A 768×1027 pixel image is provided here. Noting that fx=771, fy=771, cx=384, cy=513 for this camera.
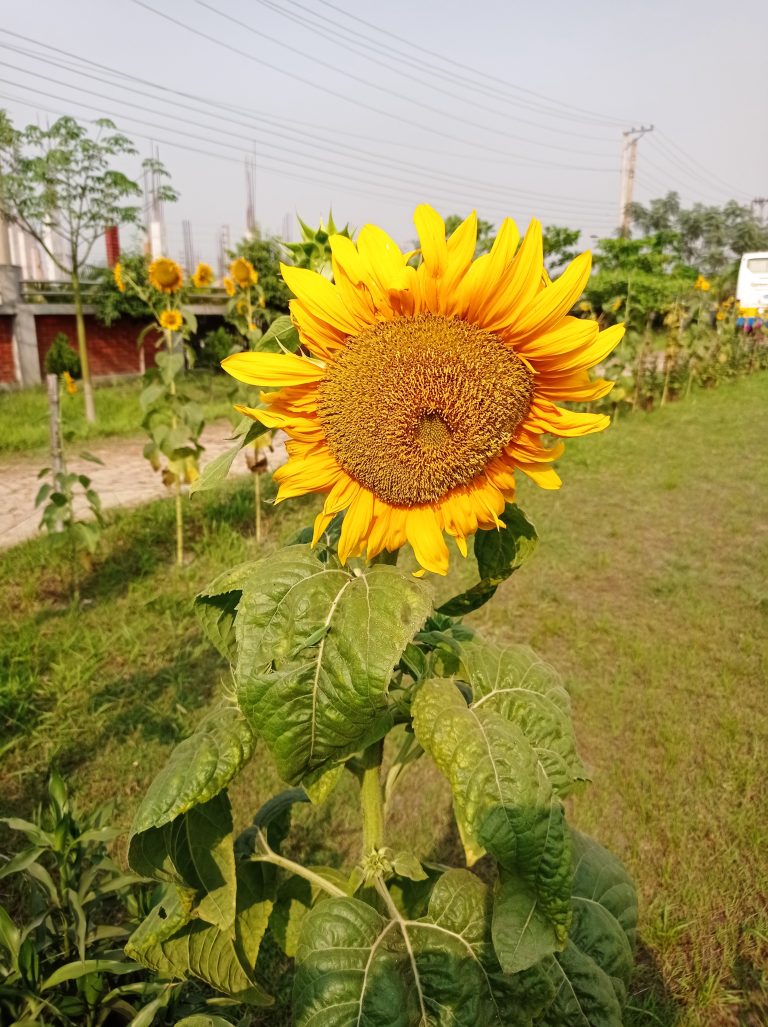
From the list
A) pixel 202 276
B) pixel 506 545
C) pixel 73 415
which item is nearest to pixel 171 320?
pixel 202 276

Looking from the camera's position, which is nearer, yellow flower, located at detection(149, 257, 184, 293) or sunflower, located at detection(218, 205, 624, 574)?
sunflower, located at detection(218, 205, 624, 574)

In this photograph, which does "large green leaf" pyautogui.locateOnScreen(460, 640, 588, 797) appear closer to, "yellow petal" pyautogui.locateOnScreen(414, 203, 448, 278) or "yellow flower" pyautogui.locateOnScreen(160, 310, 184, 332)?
"yellow petal" pyautogui.locateOnScreen(414, 203, 448, 278)

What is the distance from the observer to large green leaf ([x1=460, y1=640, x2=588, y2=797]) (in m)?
1.09

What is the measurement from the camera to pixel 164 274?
4.80 metres

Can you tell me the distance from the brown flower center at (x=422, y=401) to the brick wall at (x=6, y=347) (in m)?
13.4

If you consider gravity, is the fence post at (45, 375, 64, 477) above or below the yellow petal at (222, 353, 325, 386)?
below

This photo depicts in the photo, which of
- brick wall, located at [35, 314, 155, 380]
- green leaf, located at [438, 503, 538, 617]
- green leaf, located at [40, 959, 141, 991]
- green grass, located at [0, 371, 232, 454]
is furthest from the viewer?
brick wall, located at [35, 314, 155, 380]

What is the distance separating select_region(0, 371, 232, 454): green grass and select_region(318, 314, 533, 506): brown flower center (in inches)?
271

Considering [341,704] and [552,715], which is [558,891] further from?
[341,704]

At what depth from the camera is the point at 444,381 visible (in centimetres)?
92

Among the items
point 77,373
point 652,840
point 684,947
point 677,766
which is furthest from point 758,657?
point 77,373

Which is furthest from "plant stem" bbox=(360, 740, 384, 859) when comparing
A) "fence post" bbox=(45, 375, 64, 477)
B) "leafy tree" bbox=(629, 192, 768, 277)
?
"leafy tree" bbox=(629, 192, 768, 277)

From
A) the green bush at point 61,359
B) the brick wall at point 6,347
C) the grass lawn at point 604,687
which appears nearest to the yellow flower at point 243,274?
the grass lawn at point 604,687

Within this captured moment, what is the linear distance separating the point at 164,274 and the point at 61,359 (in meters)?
8.29
